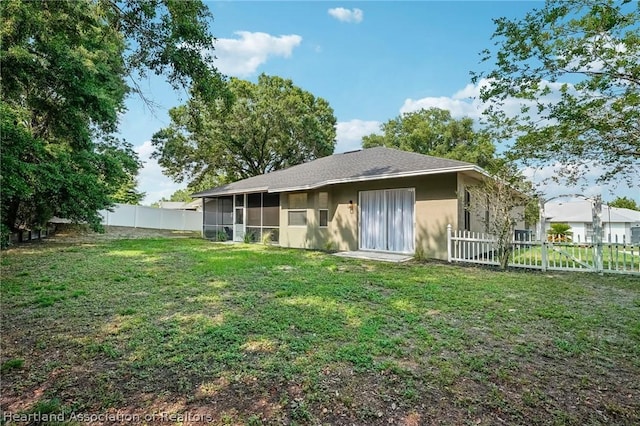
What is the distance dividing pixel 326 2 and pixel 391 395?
9143 millimetres

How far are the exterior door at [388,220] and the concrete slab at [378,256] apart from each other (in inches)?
14.1

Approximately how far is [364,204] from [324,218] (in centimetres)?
175

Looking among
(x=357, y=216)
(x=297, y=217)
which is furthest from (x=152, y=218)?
(x=357, y=216)

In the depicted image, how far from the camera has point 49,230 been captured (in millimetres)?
15219

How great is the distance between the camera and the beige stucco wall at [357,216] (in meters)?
9.52

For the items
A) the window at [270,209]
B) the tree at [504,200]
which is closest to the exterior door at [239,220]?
the window at [270,209]

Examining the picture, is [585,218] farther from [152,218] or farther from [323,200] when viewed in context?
[152,218]

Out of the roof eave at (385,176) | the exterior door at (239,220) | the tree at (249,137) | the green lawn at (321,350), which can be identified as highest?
the tree at (249,137)

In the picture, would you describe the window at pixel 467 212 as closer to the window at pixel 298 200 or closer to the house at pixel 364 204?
the house at pixel 364 204

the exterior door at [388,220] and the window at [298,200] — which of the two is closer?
the exterior door at [388,220]

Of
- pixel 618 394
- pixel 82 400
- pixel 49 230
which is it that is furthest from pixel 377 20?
pixel 49 230

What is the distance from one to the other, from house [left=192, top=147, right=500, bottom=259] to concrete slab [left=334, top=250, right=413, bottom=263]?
14.4 inches

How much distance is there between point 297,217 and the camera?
12.9m

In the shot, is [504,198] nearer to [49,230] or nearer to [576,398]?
[576,398]
